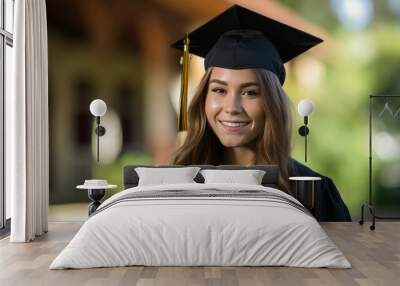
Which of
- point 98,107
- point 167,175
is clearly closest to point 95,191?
point 167,175

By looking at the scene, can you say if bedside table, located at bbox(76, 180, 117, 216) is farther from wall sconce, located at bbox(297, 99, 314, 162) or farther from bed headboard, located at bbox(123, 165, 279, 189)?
wall sconce, located at bbox(297, 99, 314, 162)

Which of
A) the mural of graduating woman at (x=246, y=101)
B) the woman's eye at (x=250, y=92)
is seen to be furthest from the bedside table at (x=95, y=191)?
the woman's eye at (x=250, y=92)

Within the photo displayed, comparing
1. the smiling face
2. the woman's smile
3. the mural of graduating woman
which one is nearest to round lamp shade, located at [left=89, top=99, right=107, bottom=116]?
the mural of graduating woman

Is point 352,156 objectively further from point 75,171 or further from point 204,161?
point 75,171

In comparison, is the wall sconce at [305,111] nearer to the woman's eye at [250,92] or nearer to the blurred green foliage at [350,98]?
the blurred green foliage at [350,98]

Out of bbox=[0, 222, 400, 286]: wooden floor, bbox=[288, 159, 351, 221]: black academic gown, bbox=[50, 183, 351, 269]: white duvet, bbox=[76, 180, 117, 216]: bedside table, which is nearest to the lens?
bbox=[0, 222, 400, 286]: wooden floor

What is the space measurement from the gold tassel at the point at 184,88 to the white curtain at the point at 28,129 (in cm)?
156

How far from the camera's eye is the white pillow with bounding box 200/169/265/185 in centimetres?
614

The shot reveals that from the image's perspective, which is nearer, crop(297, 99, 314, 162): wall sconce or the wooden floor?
the wooden floor

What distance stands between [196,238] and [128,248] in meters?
0.49

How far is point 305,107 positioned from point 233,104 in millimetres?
819

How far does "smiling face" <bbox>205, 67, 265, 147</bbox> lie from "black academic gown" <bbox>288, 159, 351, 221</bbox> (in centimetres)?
64

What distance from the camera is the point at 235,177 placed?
617 centimetres

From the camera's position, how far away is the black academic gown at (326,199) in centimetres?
686
